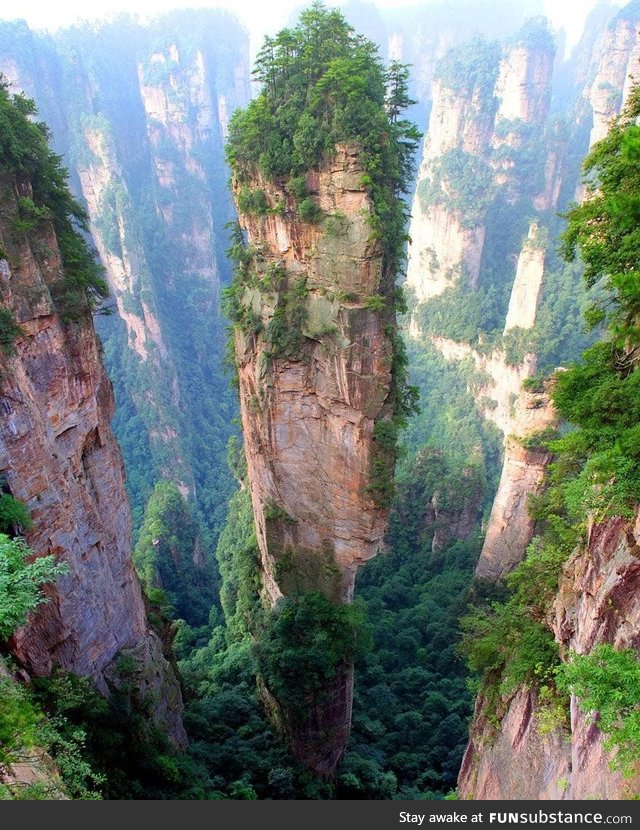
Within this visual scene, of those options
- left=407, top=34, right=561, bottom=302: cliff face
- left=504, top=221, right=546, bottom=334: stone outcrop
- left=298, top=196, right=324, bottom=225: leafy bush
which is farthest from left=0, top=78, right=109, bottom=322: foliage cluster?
left=407, top=34, right=561, bottom=302: cliff face

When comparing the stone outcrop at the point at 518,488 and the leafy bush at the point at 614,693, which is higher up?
the leafy bush at the point at 614,693

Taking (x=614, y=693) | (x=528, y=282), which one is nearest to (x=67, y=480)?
(x=614, y=693)

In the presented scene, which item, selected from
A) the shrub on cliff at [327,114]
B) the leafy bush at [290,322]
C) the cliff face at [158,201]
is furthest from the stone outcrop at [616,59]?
the leafy bush at [290,322]

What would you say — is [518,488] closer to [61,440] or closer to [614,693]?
[61,440]

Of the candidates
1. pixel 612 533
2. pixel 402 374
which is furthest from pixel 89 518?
pixel 612 533
